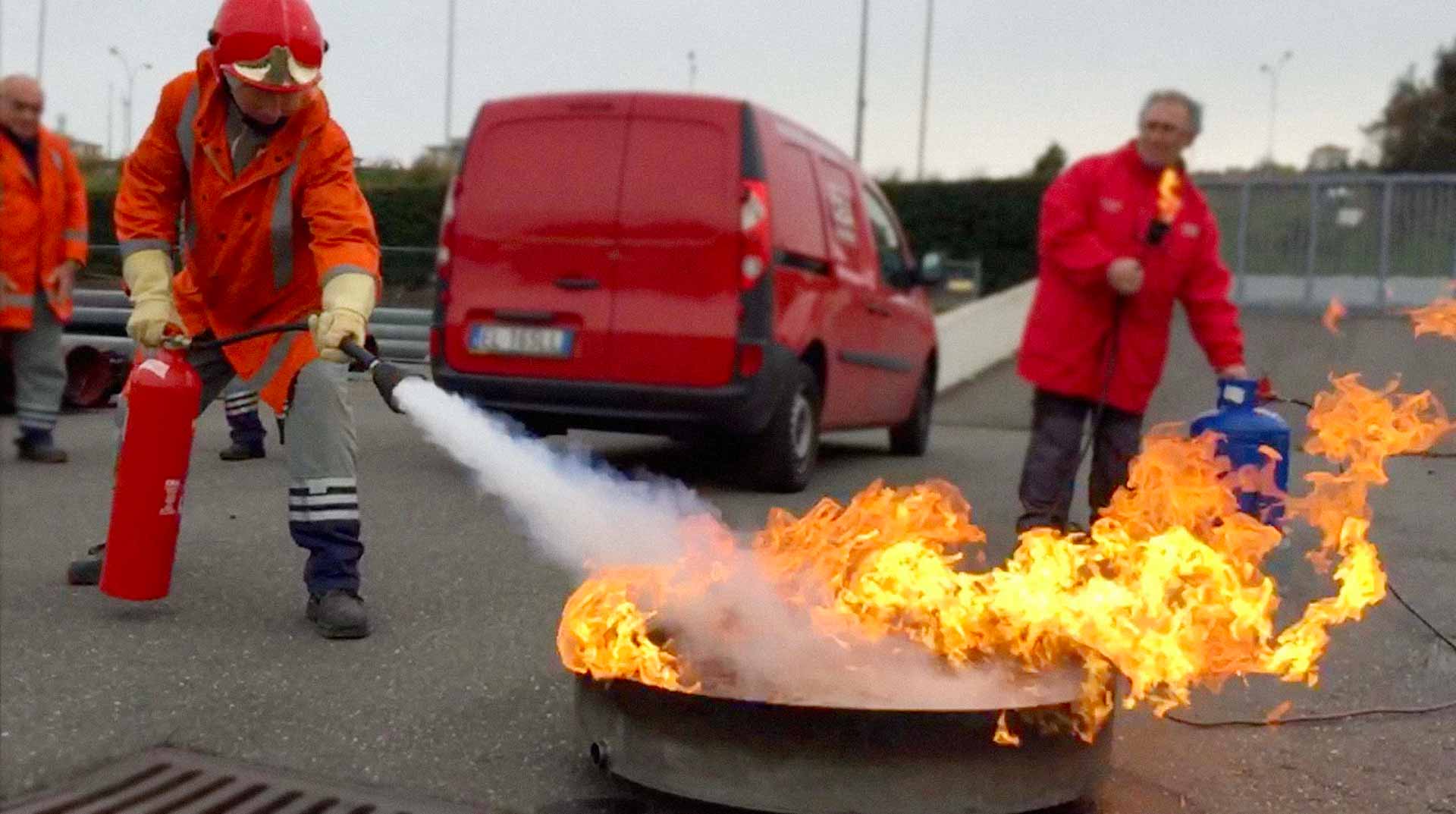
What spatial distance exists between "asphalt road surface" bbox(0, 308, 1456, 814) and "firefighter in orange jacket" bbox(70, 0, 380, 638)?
15 cm

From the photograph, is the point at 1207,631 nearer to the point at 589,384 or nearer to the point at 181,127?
the point at 181,127

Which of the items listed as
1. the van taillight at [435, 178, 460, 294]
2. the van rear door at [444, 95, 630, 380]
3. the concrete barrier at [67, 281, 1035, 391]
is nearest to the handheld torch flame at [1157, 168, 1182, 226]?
the van rear door at [444, 95, 630, 380]

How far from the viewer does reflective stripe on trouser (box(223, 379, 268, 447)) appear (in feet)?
13.5

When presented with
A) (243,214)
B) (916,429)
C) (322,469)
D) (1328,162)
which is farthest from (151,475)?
(1328,162)

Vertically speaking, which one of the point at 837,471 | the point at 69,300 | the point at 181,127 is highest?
the point at 181,127

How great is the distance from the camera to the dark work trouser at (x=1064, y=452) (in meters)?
5.87

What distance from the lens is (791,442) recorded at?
7.46m

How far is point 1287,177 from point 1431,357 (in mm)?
18807

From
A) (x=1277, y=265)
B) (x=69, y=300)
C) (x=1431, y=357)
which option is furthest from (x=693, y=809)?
(x=1277, y=265)

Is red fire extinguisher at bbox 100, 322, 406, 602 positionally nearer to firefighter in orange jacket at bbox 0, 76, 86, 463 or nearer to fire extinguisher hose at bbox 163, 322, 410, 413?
fire extinguisher hose at bbox 163, 322, 410, 413

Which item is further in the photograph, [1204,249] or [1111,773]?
[1204,249]

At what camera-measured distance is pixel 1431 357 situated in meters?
4.24

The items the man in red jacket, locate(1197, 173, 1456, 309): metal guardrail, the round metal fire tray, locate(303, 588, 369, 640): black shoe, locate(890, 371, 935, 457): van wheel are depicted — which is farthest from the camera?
locate(1197, 173, 1456, 309): metal guardrail

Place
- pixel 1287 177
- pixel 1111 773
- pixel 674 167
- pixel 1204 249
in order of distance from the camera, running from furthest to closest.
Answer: pixel 1287 177
pixel 674 167
pixel 1204 249
pixel 1111 773
